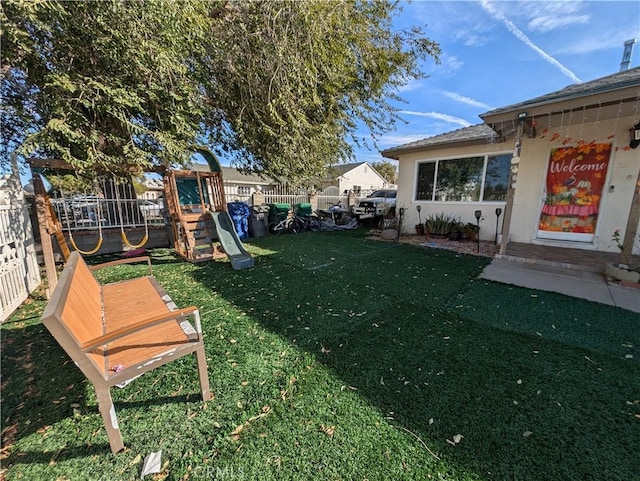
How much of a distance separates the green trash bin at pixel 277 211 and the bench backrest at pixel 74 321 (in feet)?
26.4

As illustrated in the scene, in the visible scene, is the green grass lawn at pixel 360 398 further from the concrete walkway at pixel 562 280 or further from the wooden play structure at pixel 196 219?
the wooden play structure at pixel 196 219

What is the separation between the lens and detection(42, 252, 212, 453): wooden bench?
1.39 meters

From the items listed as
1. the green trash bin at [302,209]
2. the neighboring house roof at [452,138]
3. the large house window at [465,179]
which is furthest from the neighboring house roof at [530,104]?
the green trash bin at [302,209]

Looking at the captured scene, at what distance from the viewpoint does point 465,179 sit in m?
8.09

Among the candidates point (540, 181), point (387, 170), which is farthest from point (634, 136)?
point (387, 170)

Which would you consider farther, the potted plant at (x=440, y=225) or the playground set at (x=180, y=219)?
the potted plant at (x=440, y=225)

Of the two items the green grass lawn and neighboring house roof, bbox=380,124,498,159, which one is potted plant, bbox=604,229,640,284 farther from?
neighboring house roof, bbox=380,124,498,159

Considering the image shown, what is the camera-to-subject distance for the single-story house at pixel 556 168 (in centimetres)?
481

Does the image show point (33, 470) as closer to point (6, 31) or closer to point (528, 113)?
point (6, 31)

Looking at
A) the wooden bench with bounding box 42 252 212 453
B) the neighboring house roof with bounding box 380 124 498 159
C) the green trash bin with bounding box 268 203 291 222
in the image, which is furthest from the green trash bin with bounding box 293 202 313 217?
the wooden bench with bounding box 42 252 212 453

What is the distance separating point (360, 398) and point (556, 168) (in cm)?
758

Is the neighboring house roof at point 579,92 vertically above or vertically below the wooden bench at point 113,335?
above

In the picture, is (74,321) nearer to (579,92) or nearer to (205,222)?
(205,222)

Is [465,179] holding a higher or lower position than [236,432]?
higher
